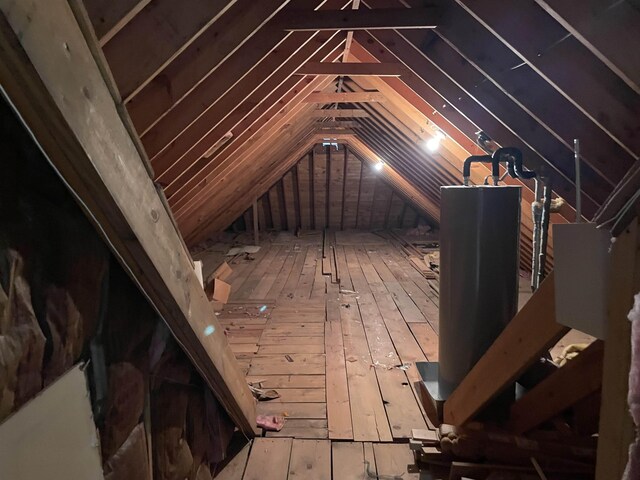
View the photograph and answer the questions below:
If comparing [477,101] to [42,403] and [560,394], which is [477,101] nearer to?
[560,394]

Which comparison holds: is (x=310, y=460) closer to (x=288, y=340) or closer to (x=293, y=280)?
(x=288, y=340)

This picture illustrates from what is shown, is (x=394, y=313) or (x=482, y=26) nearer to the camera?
(x=482, y=26)

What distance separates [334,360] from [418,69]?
2.02 meters

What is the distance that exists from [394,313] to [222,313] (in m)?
1.62

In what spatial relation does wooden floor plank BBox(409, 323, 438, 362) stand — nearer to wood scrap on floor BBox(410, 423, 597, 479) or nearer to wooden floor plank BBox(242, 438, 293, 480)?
wood scrap on floor BBox(410, 423, 597, 479)

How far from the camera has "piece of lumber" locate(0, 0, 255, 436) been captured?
641mm

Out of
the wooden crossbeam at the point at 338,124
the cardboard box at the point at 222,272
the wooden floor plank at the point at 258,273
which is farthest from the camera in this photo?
the wooden crossbeam at the point at 338,124

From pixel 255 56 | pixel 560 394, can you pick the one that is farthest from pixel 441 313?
pixel 255 56

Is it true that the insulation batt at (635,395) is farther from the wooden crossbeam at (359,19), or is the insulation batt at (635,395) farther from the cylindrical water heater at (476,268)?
the wooden crossbeam at (359,19)

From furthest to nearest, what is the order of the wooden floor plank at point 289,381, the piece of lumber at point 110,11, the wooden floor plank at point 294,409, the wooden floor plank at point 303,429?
the wooden floor plank at point 289,381 → the wooden floor plank at point 294,409 → the wooden floor plank at point 303,429 → the piece of lumber at point 110,11

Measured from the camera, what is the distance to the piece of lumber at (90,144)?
0.64 metres

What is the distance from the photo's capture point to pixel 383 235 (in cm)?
938

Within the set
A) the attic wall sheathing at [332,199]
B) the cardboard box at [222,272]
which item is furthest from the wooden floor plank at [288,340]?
the attic wall sheathing at [332,199]

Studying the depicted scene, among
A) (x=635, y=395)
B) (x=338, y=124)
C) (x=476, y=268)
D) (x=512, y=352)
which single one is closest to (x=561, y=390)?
(x=512, y=352)
